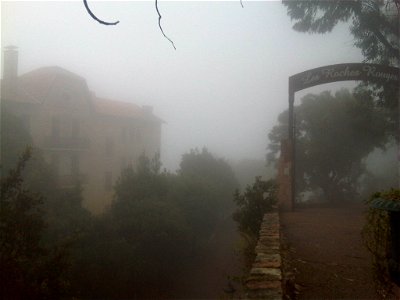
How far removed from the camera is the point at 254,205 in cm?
1066

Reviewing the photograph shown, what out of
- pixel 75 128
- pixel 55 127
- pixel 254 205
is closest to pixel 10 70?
pixel 55 127

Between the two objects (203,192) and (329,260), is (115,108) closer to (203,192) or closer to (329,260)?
(203,192)

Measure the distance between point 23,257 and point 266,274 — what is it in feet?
21.6

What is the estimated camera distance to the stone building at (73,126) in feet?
89.7

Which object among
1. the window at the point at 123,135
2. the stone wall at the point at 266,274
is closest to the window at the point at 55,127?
the window at the point at 123,135

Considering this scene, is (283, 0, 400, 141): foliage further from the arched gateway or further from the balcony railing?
the balcony railing

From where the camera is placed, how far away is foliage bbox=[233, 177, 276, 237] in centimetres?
1040

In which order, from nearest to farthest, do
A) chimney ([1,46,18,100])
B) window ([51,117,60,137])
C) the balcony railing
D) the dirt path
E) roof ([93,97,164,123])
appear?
the dirt path < chimney ([1,46,18,100]) < the balcony railing < window ([51,117,60,137]) < roof ([93,97,164,123])

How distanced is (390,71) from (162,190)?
1392 cm

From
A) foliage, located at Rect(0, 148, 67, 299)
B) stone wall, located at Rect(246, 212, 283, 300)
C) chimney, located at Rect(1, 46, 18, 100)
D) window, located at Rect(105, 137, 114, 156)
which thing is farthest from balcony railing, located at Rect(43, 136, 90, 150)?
stone wall, located at Rect(246, 212, 283, 300)

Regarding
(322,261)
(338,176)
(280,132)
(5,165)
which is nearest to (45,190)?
(5,165)

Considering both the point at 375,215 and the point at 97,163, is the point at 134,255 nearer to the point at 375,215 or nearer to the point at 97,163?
the point at 375,215

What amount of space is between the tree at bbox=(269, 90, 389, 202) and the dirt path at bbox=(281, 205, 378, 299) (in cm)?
1074

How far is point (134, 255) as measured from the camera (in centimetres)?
1652
